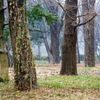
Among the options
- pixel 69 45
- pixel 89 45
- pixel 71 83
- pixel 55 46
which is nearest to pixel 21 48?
pixel 71 83

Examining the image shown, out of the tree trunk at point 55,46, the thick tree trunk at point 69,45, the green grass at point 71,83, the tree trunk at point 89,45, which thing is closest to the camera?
the green grass at point 71,83

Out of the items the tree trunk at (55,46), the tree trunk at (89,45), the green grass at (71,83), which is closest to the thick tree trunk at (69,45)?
the green grass at (71,83)

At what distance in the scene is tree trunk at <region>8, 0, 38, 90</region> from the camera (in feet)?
18.4

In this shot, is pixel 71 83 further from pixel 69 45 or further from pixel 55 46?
pixel 55 46

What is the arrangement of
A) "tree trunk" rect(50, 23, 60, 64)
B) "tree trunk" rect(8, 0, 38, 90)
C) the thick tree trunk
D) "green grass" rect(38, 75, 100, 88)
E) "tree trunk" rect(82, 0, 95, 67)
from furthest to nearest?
"tree trunk" rect(50, 23, 60, 64) → "tree trunk" rect(82, 0, 95, 67) → the thick tree trunk → "green grass" rect(38, 75, 100, 88) → "tree trunk" rect(8, 0, 38, 90)

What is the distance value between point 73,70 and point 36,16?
3841mm

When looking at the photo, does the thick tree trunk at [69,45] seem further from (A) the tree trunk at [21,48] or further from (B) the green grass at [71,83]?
(A) the tree trunk at [21,48]

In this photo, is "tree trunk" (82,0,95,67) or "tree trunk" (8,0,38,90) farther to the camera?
"tree trunk" (82,0,95,67)

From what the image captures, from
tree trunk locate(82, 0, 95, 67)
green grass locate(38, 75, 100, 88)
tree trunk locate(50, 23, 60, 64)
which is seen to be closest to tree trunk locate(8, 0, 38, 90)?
green grass locate(38, 75, 100, 88)

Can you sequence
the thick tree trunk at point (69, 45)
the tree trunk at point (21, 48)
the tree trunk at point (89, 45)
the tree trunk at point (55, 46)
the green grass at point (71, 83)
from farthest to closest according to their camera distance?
the tree trunk at point (55, 46) → the tree trunk at point (89, 45) → the thick tree trunk at point (69, 45) → the green grass at point (71, 83) → the tree trunk at point (21, 48)

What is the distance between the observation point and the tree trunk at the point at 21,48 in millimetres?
5602

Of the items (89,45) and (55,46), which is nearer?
(89,45)

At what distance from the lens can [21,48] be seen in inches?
222

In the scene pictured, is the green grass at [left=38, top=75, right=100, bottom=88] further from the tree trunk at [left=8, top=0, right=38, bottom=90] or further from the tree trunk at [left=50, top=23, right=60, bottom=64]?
the tree trunk at [left=50, top=23, right=60, bottom=64]
